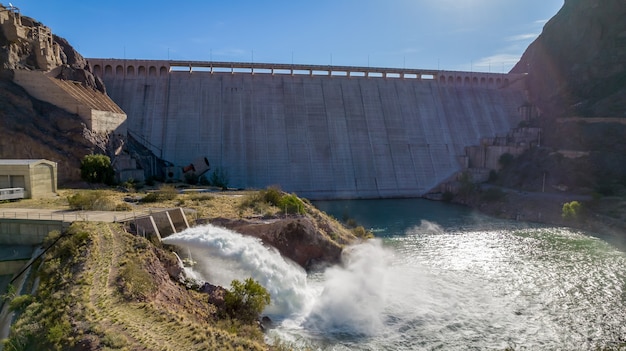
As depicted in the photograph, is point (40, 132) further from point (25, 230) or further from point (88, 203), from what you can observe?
point (25, 230)

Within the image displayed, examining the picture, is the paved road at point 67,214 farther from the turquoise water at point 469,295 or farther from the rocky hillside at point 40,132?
the rocky hillside at point 40,132

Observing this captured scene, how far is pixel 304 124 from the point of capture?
157ft

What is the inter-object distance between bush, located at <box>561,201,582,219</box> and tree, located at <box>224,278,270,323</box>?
2811 centimetres

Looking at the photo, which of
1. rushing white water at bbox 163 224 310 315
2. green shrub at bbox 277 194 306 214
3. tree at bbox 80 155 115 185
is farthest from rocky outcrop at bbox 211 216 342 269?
tree at bbox 80 155 115 185

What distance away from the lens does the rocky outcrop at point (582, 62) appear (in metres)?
49.7

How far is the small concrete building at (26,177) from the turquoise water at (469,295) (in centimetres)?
1500

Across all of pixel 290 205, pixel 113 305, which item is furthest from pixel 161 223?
pixel 290 205

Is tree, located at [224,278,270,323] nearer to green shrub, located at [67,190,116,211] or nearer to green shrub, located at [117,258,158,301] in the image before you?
green shrub, located at [117,258,158,301]

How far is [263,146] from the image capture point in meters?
45.3

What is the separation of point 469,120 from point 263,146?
25568mm

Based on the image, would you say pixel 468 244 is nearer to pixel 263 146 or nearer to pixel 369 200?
pixel 369 200

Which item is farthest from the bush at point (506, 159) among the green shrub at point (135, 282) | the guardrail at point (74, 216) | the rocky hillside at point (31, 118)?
the green shrub at point (135, 282)

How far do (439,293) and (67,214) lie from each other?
16.4 m

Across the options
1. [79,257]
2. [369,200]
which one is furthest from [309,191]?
[79,257]
